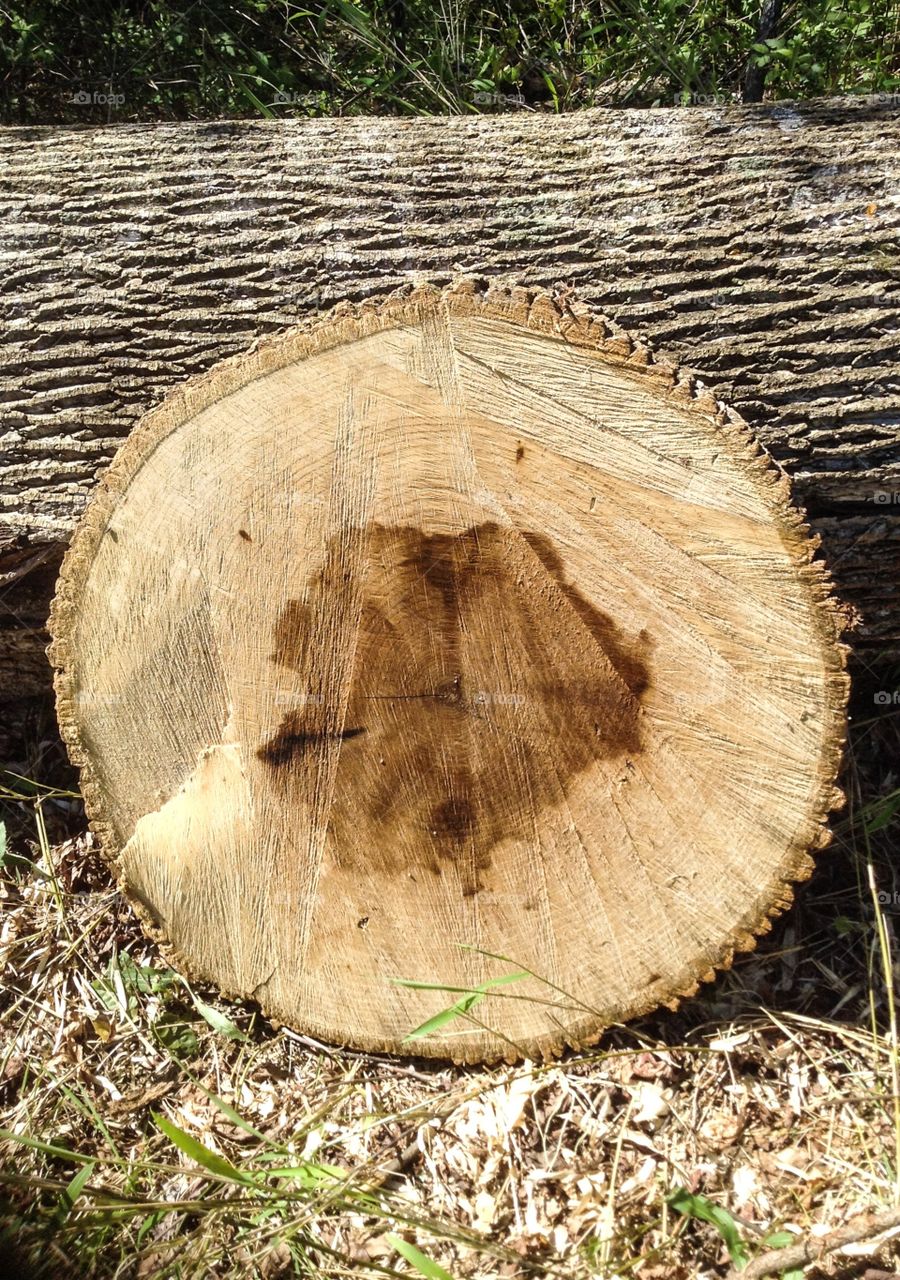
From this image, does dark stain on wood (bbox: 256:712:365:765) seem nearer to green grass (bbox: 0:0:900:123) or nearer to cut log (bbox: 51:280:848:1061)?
cut log (bbox: 51:280:848:1061)

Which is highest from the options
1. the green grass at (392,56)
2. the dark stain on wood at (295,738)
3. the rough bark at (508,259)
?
the green grass at (392,56)

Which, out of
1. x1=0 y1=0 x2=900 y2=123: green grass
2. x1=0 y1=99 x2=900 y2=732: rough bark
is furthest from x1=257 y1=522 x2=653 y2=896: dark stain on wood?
x1=0 y1=0 x2=900 y2=123: green grass

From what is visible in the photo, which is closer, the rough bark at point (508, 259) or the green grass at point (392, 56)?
the rough bark at point (508, 259)

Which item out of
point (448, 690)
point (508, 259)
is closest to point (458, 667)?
point (448, 690)

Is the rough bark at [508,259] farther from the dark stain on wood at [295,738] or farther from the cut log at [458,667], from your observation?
the dark stain on wood at [295,738]

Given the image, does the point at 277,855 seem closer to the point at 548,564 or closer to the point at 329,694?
the point at 329,694

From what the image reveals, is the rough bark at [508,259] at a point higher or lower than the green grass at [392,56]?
lower

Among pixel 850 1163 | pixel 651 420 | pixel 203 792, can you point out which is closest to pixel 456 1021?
pixel 203 792

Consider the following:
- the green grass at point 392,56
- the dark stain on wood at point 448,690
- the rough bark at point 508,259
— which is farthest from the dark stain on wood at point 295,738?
the green grass at point 392,56
